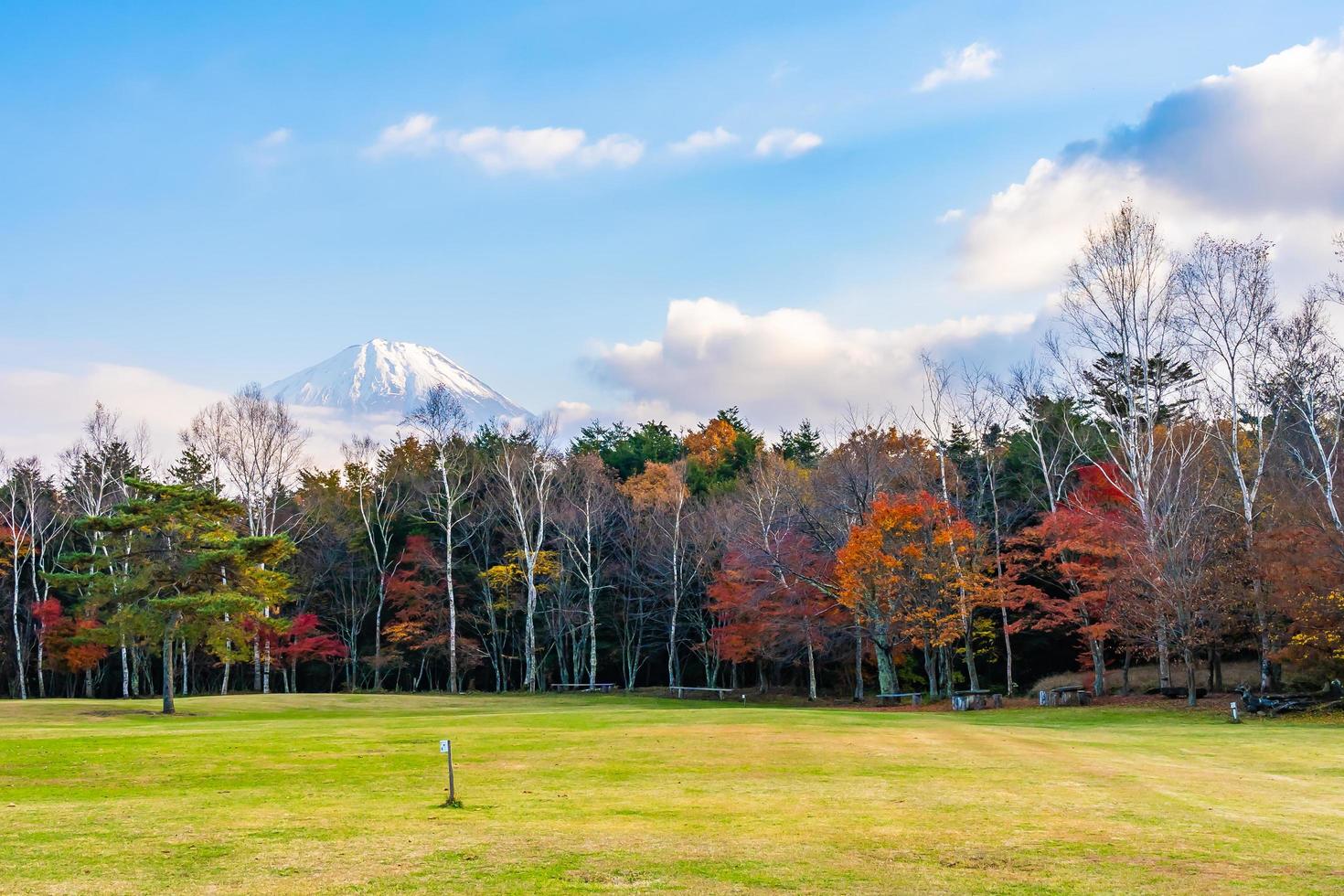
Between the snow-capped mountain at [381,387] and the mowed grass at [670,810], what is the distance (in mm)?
118252

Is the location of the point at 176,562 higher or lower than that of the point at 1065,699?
→ higher

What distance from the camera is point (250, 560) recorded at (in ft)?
128

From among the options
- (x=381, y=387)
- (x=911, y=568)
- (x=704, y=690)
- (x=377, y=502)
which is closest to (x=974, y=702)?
(x=911, y=568)

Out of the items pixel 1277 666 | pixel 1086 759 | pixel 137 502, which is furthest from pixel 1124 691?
pixel 137 502

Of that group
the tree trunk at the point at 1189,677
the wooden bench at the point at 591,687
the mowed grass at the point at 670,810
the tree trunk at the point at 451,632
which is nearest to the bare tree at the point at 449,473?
the tree trunk at the point at 451,632

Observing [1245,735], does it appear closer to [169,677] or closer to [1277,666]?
[1277,666]

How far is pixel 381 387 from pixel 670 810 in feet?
541

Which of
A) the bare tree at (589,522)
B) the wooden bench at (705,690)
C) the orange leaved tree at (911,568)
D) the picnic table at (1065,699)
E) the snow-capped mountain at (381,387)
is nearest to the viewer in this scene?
the picnic table at (1065,699)

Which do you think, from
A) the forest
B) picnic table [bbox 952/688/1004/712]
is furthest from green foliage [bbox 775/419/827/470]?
picnic table [bbox 952/688/1004/712]

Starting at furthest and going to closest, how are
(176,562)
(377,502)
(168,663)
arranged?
1. (377,502)
2. (176,562)
3. (168,663)

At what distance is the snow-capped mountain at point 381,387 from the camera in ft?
510

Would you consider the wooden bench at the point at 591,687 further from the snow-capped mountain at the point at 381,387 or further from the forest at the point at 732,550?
the snow-capped mountain at the point at 381,387

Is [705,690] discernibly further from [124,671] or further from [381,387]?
[381,387]

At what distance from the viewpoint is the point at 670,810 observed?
14.5m
